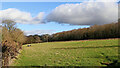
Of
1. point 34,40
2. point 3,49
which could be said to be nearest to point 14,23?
point 3,49

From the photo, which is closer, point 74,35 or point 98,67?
point 98,67

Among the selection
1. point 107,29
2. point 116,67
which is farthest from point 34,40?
point 116,67

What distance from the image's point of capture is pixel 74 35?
3003 cm

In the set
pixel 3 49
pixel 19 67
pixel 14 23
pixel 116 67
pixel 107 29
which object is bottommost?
pixel 19 67

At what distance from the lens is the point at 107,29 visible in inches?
786

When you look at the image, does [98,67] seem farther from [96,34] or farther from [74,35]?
[74,35]

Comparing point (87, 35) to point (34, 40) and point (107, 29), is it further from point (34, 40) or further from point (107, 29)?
point (34, 40)

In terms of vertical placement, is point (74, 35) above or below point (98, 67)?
above

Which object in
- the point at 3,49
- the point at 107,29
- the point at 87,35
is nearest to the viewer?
the point at 3,49

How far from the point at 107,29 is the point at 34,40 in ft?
126

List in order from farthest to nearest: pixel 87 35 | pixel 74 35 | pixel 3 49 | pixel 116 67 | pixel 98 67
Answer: pixel 74 35 < pixel 87 35 < pixel 3 49 < pixel 98 67 < pixel 116 67

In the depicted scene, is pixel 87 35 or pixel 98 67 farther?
pixel 87 35

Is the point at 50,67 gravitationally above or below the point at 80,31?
below

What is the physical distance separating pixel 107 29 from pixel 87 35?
25.4 ft
